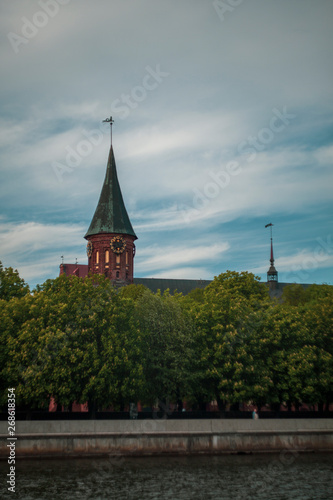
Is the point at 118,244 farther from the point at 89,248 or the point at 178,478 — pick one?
the point at 178,478

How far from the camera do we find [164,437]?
4172 centimetres

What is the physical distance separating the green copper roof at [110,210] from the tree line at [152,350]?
47.9 meters

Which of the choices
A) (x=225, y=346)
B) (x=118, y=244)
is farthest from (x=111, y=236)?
(x=225, y=346)

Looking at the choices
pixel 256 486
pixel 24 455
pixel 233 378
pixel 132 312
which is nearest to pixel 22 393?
pixel 24 455

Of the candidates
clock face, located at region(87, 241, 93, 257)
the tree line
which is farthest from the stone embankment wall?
clock face, located at region(87, 241, 93, 257)

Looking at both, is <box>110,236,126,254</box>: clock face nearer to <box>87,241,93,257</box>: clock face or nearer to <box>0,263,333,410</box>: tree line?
<box>87,241,93,257</box>: clock face

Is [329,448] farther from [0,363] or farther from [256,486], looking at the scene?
[0,363]

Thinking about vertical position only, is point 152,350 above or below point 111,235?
below

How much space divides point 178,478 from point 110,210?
74962 mm

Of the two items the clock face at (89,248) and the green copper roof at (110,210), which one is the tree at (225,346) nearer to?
the green copper roof at (110,210)

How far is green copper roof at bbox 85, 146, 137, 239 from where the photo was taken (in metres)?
105

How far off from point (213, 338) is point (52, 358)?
1385 cm

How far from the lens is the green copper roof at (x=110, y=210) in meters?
105

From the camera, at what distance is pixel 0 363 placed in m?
47.7
